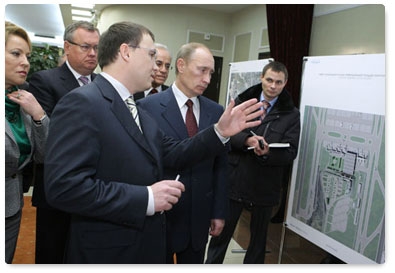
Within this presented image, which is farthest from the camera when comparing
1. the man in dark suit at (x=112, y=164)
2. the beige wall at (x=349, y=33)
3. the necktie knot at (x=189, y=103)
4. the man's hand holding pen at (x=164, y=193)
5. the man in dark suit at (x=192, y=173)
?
the beige wall at (x=349, y=33)

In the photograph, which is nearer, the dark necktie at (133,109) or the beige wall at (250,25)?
the dark necktie at (133,109)

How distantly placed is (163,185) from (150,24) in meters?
5.94

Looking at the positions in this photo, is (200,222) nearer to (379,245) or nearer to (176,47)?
(379,245)

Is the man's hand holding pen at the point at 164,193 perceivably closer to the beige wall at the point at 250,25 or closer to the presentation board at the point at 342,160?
the presentation board at the point at 342,160

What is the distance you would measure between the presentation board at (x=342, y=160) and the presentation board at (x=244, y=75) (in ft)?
2.31

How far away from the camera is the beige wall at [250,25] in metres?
3.17

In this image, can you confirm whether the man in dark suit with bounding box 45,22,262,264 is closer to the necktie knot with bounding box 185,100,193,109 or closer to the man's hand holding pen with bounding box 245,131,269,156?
the necktie knot with bounding box 185,100,193,109

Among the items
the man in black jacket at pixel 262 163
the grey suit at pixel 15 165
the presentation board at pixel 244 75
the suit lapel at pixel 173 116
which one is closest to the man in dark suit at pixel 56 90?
the grey suit at pixel 15 165

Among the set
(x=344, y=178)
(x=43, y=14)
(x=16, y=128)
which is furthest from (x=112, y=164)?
(x=43, y=14)

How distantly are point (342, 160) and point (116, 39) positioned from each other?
1.50 m

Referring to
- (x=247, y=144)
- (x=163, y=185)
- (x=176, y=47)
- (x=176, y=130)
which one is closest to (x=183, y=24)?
(x=176, y=47)

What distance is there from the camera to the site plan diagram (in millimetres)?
1805

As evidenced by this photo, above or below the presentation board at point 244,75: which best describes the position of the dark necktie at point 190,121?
below
